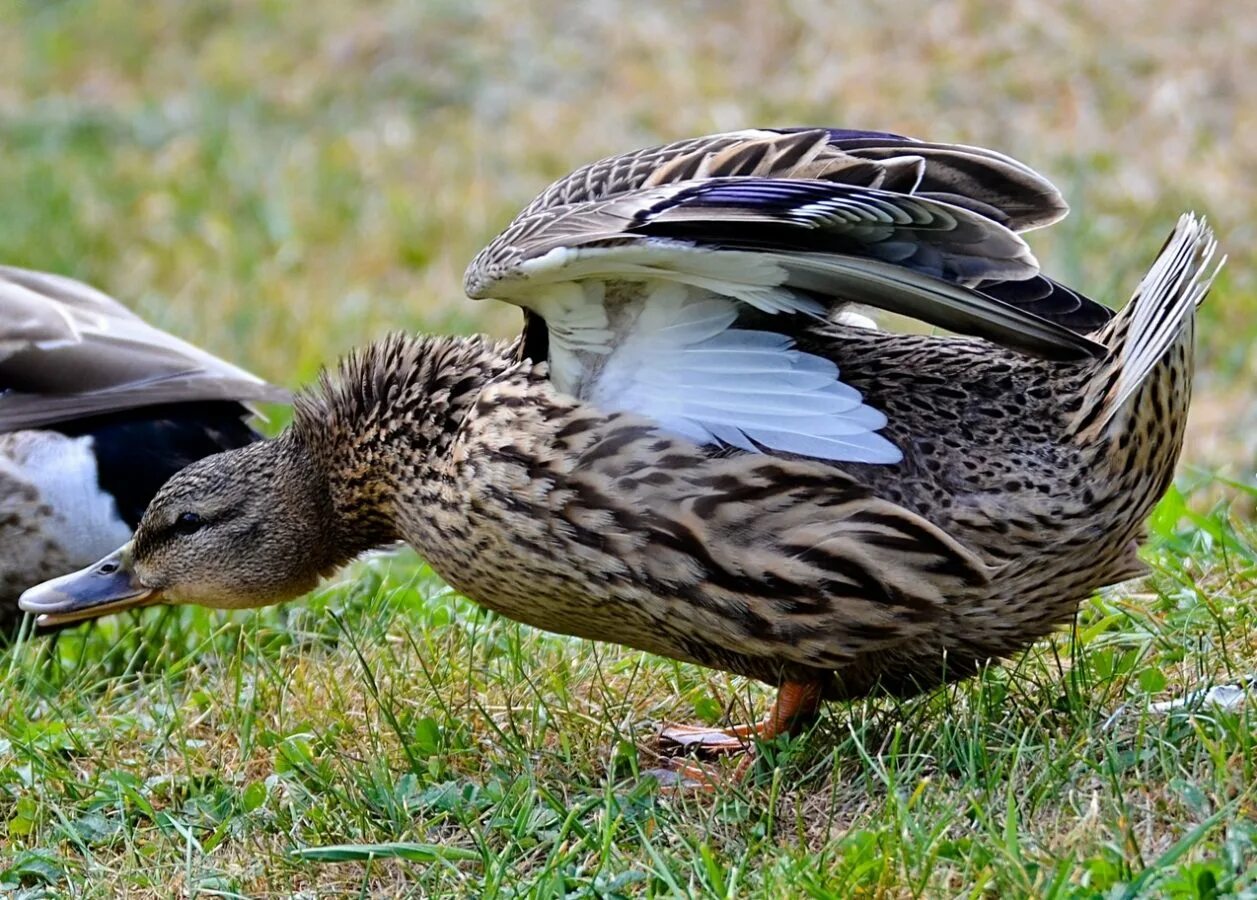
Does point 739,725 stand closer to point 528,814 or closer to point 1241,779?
point 528,814

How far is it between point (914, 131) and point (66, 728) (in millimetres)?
5765

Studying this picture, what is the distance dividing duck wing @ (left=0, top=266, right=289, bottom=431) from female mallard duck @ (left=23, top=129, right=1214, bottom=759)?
1751mm

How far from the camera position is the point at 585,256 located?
3.55m

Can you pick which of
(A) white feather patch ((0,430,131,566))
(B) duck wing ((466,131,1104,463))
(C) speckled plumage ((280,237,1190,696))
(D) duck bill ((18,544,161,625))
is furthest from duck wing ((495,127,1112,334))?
(A) white feather patch ((0,430,131,566))

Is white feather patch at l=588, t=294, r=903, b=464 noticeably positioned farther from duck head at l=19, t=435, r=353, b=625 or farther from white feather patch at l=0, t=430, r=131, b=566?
white feather patch at l=0, t=430, r=131, b=566

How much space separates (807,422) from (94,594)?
2.04m

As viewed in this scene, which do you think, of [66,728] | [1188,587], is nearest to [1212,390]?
[1188,587]

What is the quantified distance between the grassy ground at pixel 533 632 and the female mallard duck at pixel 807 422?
0.32 meters

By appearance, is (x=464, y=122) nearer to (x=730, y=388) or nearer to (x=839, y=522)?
(x=730, y=388)

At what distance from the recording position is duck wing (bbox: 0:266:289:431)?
5582mm

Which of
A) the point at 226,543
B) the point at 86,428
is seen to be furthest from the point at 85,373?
the point at 226,543

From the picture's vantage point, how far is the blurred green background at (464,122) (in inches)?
318

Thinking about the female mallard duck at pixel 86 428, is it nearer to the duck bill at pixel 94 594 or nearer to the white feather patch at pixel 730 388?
the duck bill at pixel 94 594

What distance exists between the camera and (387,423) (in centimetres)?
429
